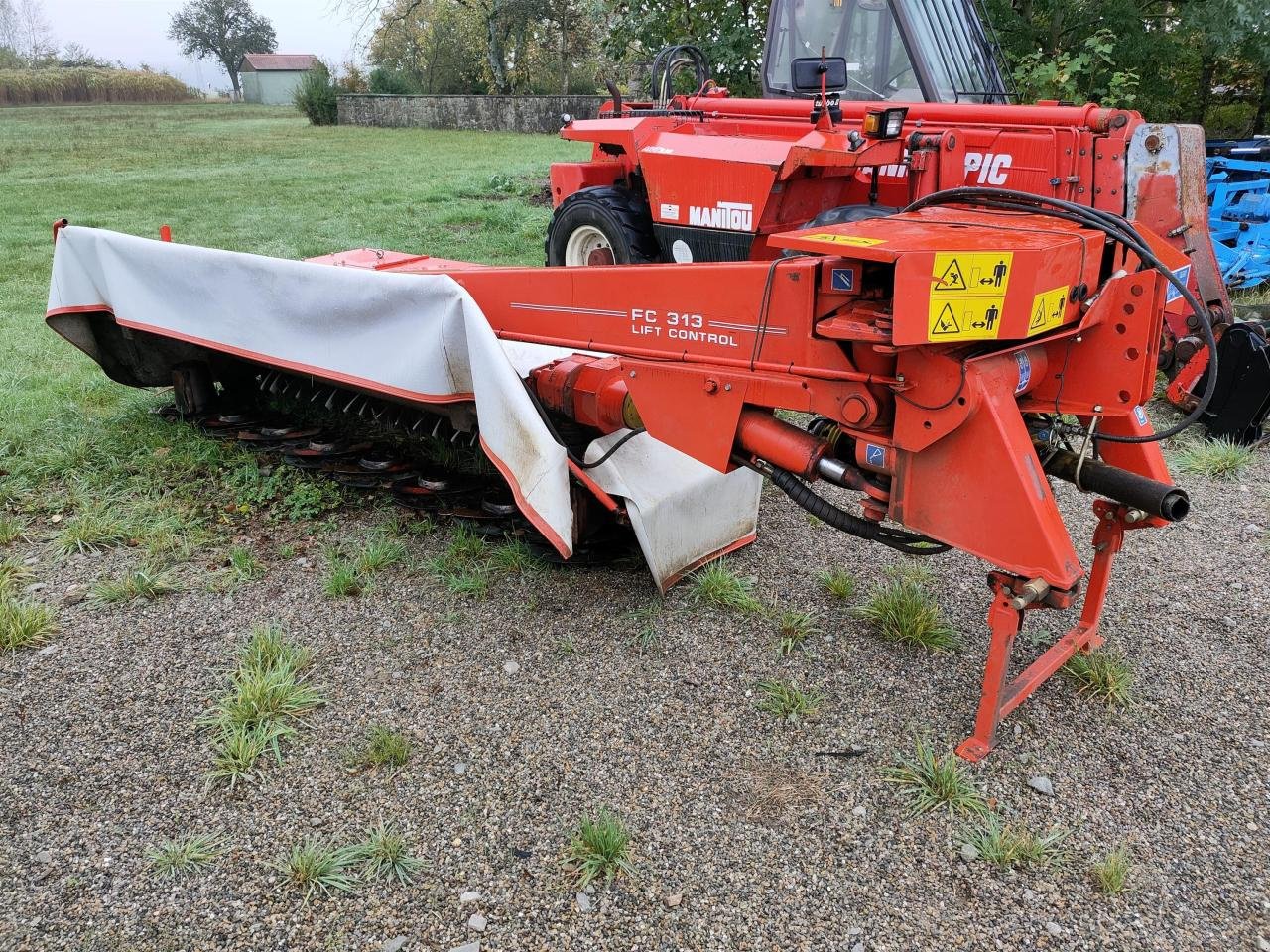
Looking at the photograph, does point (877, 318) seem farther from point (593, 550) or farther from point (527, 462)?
point (593, 550)

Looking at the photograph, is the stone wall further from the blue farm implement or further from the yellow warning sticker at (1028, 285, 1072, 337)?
the yellow warning sticker at (1028, 285, 1072, 337)

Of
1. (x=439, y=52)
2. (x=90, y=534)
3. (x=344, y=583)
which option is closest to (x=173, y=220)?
(x=90, y=534)

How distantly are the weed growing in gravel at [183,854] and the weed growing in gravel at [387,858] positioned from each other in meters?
0.39

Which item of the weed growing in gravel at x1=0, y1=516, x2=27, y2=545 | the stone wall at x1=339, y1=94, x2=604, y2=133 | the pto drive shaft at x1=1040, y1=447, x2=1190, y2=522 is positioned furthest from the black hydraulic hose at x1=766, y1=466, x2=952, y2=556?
the stone wall at x1=339, y1=94, x2=604, y2=133

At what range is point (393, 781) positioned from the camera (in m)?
2.73

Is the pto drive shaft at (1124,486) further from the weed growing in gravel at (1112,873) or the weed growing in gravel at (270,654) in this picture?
the weed growing in gravel at (270,654)

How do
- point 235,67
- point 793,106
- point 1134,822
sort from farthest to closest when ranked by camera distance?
point 235,67, point 793,106, point 1134,822

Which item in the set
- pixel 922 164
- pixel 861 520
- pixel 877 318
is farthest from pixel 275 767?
pixel 922 164

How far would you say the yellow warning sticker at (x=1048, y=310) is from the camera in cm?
232

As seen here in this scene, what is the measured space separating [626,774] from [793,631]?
0.94m

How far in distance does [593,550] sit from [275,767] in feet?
5.00

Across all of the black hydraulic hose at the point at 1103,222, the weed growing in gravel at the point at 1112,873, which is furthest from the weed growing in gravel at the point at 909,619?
the weed growing in gravel at the point at 1112,873

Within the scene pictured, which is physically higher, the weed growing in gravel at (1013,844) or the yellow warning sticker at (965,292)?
the yellow warning sticker at (965,292)

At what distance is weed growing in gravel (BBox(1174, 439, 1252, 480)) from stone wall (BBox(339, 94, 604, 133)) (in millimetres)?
22044
